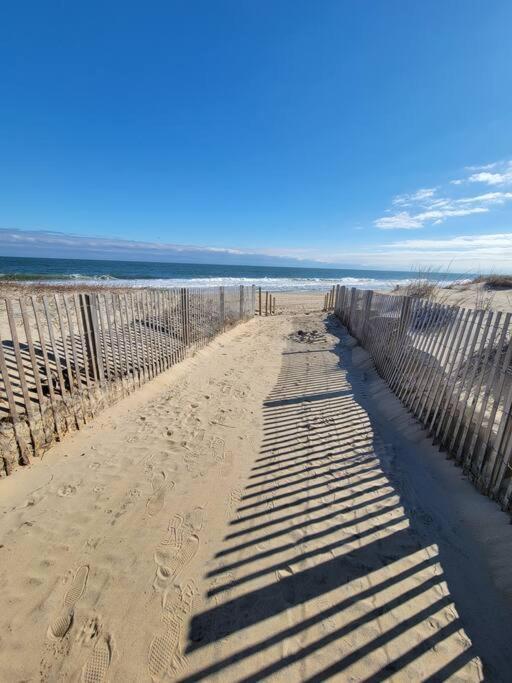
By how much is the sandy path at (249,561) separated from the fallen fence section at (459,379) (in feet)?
1.06

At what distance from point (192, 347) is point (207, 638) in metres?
6.96

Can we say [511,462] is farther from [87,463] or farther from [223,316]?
[223,316]

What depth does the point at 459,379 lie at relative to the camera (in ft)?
12.3

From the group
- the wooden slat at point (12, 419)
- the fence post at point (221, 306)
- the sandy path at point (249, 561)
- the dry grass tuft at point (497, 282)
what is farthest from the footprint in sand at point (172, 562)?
the dry grass tuft at point (497, 282)

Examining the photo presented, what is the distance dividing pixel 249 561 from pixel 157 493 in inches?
50.1

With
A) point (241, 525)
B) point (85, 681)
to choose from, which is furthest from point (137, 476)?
point (85, 681)

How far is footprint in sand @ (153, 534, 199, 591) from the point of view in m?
2.27

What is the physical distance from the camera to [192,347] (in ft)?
27.9

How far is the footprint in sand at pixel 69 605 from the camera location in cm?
195

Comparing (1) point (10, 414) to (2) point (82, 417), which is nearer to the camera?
(1) point (10, 414)

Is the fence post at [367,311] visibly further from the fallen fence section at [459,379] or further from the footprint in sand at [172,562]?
the footprint in sand at [172,562]

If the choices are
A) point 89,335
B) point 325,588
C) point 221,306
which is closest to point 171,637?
point 325,588

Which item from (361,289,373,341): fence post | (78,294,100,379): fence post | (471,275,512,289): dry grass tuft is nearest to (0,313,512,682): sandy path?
(78,294,100,379): fence post

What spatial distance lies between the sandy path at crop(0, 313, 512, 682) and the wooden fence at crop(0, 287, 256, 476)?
14.4 inches
